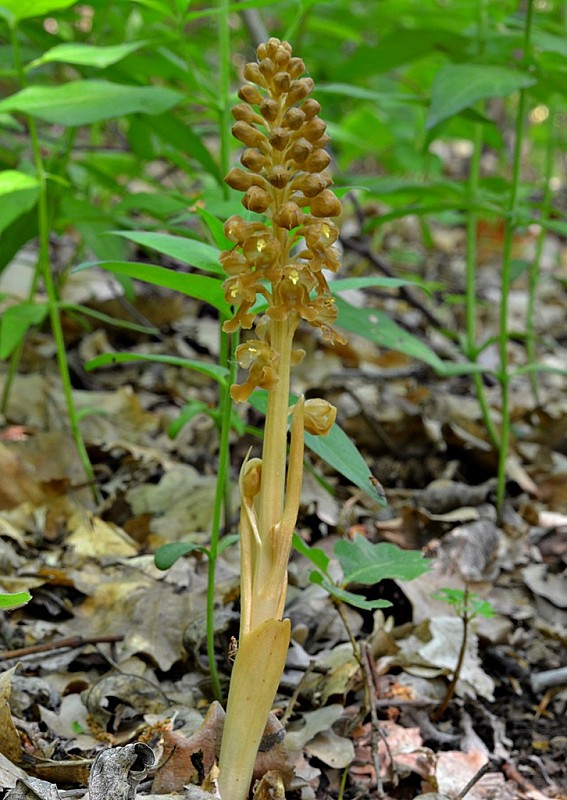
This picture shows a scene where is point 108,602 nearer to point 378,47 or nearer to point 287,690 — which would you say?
point 287,690

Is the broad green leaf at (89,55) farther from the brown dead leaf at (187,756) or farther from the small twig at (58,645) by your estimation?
the brown dead leaf at (187,756)

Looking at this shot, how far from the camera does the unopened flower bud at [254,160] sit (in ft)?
4.54

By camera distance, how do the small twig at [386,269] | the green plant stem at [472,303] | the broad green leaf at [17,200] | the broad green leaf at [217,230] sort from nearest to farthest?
the broad green leaf at [217,230] → the broad green leaf at [17,200] → the green plant stem at [472,303] → the small twig at [386,269]

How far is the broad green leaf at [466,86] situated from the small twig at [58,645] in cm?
167

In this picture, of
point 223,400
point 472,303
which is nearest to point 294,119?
point 223,400

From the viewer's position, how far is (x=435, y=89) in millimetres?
2400

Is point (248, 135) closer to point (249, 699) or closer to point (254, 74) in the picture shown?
point (254, 74)

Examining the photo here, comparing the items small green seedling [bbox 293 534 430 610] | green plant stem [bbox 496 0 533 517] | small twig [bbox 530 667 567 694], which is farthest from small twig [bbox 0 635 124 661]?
green plant stem [bbox 496 0 533 517]

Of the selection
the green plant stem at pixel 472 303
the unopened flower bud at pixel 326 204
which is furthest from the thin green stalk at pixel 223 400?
the green plant stem at pixel 472 303

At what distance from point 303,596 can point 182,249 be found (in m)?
1.15

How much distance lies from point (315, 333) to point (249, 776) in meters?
2.83

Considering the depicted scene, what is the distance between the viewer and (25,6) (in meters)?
2.30

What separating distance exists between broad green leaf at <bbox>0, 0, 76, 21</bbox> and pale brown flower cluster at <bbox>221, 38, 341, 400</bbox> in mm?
1179

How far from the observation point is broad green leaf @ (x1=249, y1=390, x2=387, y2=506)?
164 centimetres
